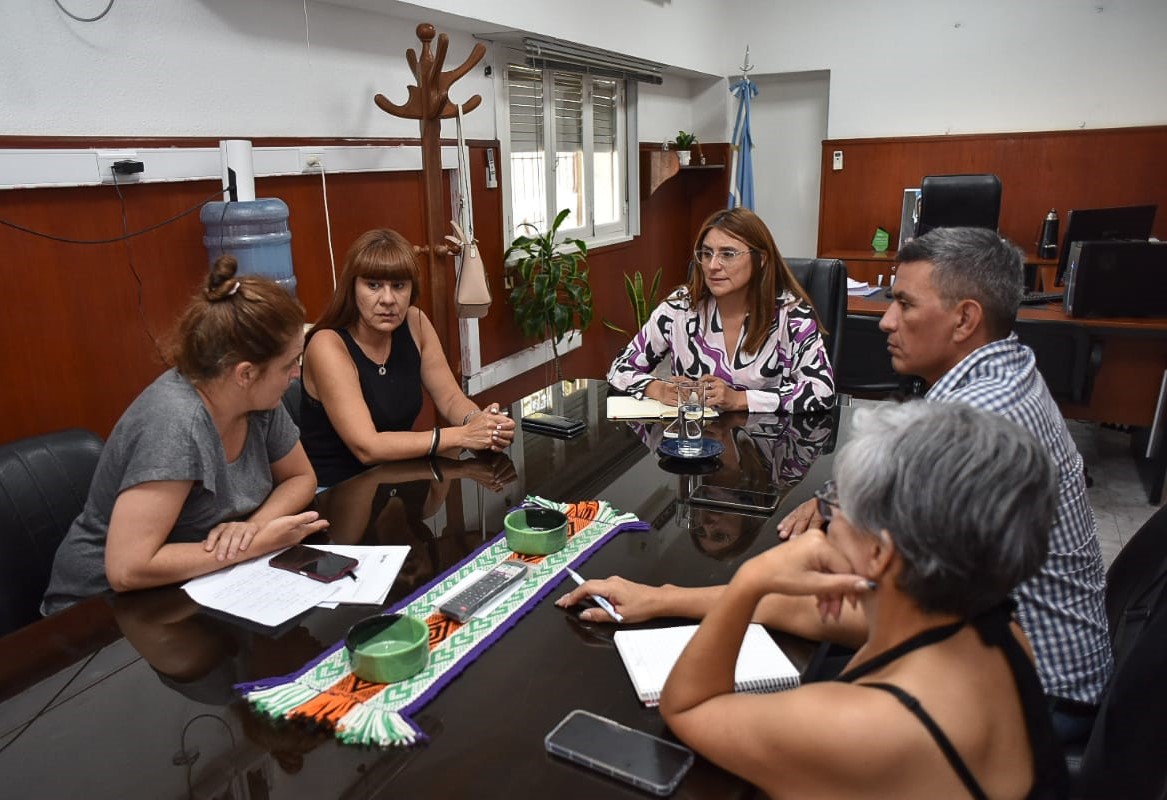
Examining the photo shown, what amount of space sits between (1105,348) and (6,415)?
4.24m

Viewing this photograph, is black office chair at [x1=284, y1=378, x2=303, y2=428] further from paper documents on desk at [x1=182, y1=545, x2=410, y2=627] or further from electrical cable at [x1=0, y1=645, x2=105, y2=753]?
electrical cable at [x1=0, y1=645, x2=105, y2=753]

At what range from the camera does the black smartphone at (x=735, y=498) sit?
1.69 m

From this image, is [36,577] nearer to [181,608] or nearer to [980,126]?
[181,608]

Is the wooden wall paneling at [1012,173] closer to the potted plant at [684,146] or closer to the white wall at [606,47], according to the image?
the white wall at [606,47]

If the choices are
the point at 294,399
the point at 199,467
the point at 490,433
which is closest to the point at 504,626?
the point at 199,467

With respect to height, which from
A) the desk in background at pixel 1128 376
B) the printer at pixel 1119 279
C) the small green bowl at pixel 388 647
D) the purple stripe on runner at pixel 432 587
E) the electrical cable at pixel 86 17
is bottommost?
the desk in background at pixel 1128 376

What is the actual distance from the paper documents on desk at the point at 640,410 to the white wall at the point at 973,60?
183 inches

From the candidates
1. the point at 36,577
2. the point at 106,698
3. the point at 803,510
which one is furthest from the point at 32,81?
the point at 803,510

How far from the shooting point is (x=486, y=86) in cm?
420

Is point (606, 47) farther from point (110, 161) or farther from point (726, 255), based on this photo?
point (110, 161)

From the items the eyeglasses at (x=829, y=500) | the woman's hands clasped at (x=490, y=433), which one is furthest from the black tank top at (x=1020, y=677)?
the woman's hands clasped at (x=490, y=433)

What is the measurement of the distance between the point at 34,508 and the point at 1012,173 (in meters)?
6.11

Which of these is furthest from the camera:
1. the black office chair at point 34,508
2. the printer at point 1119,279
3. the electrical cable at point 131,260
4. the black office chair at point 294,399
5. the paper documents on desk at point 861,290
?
the paper documents on desk at point 861,290

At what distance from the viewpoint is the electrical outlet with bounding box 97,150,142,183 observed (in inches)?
92.0
